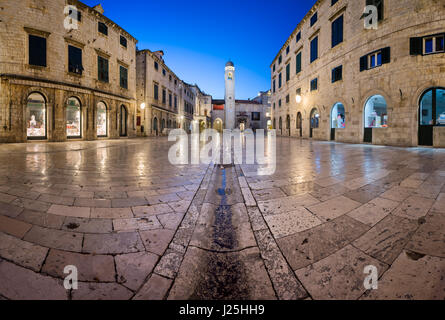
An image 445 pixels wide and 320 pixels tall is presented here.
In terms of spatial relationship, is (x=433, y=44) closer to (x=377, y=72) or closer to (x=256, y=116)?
(x=377, y=72)

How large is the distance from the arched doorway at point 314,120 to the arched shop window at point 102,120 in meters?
20.7

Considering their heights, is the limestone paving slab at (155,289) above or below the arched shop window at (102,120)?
below

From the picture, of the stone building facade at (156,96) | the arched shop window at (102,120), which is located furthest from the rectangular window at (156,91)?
the arched shop window at (102,120)

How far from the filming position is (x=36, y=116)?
47.7 feet

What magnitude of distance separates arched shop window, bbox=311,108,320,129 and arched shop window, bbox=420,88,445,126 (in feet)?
27.6

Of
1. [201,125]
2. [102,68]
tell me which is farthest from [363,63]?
[201,125]

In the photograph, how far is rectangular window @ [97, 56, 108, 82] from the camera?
18422 millimetres

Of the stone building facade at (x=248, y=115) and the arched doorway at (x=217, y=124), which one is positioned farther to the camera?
the arched doorway at (x=217, y=124)

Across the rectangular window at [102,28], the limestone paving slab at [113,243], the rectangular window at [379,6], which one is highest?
the rectangular window at [102,28]

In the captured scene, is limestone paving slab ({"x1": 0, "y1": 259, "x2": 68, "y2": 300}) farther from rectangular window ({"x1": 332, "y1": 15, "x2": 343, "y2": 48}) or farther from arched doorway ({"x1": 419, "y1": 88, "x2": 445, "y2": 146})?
rectangular window ({"x1": 332, "y1": 15, "x2": 343, "y2": 48})

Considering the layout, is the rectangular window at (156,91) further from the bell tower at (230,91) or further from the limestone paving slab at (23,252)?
the limestone paving slab at (23,252)

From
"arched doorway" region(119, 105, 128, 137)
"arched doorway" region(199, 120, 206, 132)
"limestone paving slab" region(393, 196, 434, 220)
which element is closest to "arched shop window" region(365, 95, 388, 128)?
"limestone paving slab" region(393, 196, 434, 220)

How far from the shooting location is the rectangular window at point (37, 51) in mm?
13922

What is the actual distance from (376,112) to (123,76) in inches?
922
